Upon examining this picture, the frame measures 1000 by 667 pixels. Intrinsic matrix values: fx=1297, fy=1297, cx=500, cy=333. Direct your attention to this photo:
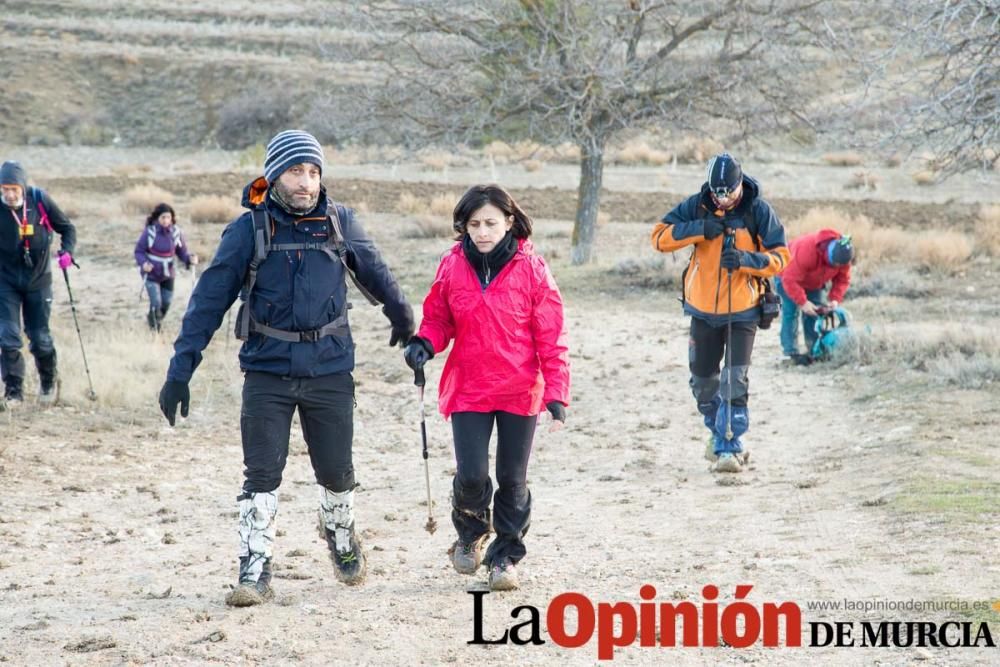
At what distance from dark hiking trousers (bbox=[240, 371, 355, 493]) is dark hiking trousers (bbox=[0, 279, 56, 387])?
5404mm

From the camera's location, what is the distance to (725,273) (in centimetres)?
834

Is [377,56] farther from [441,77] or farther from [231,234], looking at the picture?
[231,234]

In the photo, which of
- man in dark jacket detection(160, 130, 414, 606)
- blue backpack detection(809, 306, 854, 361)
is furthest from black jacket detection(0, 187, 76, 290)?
blue backpack detection(809, 306, 854, 361)

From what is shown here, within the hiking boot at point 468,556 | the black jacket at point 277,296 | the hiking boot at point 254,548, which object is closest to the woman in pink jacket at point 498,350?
the hiking boot at point 468,556

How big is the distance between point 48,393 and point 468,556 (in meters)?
6.16

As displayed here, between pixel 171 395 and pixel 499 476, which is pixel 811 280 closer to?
pixel 499 476

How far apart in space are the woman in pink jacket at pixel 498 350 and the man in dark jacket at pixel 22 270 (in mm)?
5456

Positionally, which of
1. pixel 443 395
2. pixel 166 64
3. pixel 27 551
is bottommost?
pixel 27 551

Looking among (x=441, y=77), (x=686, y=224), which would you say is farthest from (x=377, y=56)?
(x=686, y=224)

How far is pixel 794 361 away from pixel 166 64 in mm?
52092

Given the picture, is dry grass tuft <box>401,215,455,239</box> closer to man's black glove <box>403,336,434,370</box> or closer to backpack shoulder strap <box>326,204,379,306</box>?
man's black glove <box>403,336,434,370</box>

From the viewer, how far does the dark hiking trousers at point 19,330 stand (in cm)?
1045

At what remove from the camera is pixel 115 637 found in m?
5.38

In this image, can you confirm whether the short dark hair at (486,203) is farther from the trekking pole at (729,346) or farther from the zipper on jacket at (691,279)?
the zipper on jacket at (691,279)
